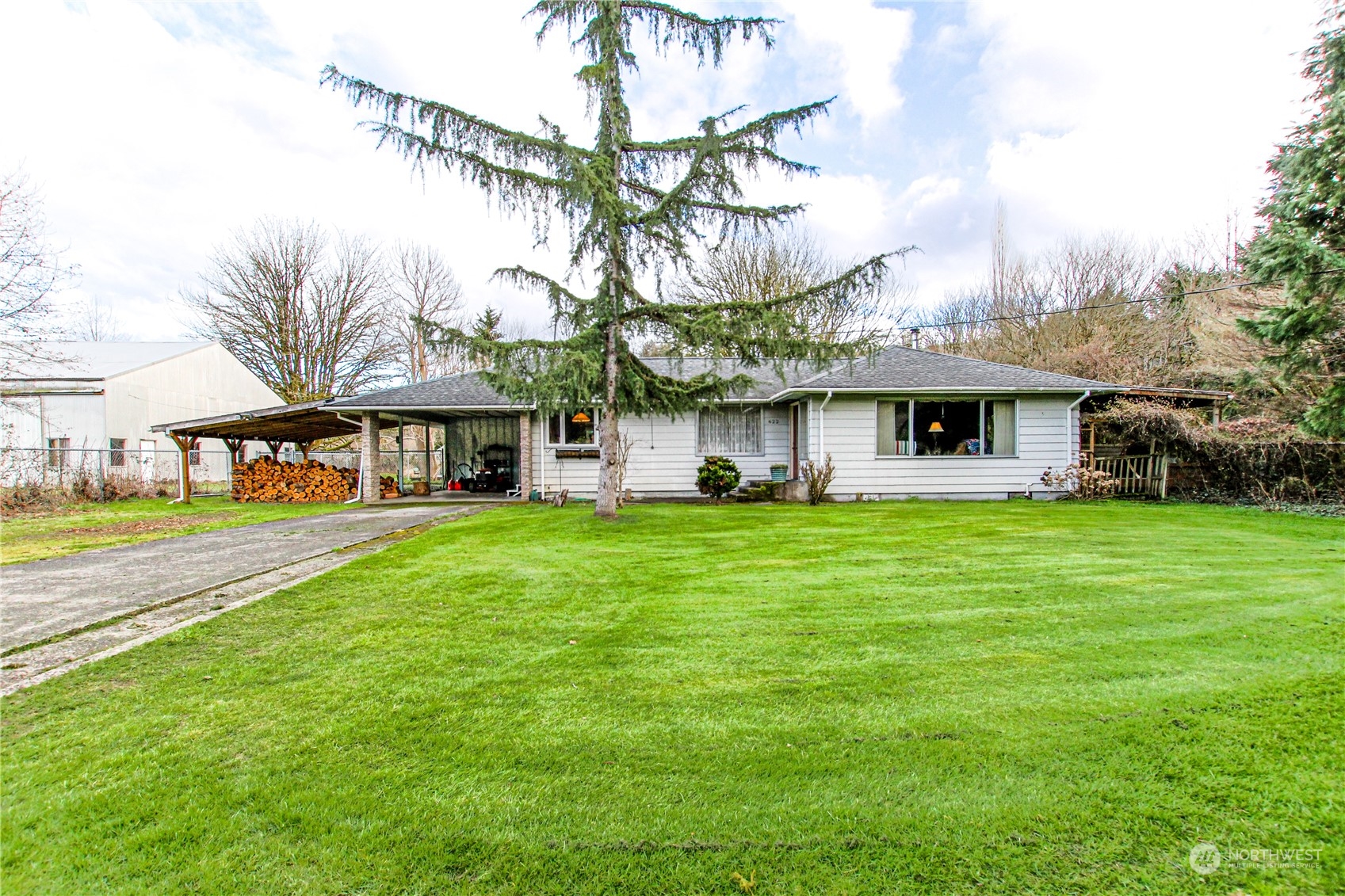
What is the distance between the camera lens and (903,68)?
35.3 ft

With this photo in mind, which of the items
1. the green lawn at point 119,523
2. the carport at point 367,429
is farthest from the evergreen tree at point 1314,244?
the green lawn at point 119,523

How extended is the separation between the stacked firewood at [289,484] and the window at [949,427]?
541 inches

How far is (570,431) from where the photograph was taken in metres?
13.7

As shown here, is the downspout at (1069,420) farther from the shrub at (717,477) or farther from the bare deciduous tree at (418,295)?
the bare deciduous tree at (418,295)

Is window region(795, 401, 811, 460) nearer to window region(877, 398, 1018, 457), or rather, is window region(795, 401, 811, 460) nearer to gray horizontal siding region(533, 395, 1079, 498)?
gray horizontal siding region(533, 395, 1079, 498)

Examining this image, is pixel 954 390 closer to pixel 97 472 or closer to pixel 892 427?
pixel 892 427

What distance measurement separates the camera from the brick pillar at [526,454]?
1329 centimetres

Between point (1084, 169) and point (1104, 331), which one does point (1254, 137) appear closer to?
point (1084, 169)

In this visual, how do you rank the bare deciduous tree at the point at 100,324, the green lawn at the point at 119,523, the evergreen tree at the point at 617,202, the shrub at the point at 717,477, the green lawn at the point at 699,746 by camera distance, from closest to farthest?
the green lawn at the point at 699,746, the green lawn at the point at 119,523, the evergreen tree at the point at 617,202, the shrub at the point at 717,477, the bare deciduous tree at the point at 100,324

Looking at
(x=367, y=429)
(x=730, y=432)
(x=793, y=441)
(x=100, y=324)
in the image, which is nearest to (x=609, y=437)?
(x=730, y=432)

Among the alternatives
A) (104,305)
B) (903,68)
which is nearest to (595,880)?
(903,68)

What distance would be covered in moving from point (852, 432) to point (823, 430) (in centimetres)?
67

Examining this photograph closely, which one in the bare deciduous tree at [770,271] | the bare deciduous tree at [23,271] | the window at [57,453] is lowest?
the window at [57,453]

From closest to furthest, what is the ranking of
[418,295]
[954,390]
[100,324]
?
[954,390] → [418,295] → [100,324]
